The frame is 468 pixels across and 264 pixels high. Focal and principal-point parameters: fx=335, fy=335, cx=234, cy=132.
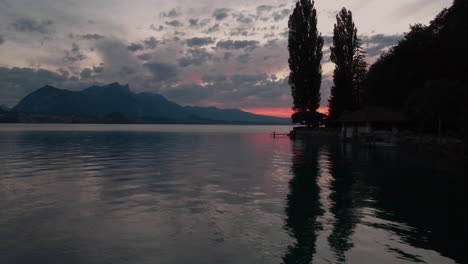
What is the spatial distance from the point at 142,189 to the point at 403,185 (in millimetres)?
12425

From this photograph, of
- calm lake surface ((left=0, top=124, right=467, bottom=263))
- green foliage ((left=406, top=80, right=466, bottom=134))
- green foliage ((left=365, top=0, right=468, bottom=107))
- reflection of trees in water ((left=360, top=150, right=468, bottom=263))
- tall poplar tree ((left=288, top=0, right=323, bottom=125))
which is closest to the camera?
calm lake surface ((left=0, top=124, right=467, bottom=263))

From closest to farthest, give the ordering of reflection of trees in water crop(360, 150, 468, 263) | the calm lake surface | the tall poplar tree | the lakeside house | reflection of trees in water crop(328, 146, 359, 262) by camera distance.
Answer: the calm lake surface → reflection of trees in water crop(328, 146, 359, 262) → reflection of trees in water crop(360, 150, 468, 263) → the lakeside house → the tall poplar tree

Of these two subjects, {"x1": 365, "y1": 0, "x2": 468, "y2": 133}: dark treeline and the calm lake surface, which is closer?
the calm lake surface

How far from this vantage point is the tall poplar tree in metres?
62.2

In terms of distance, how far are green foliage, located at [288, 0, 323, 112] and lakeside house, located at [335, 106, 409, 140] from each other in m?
11.2

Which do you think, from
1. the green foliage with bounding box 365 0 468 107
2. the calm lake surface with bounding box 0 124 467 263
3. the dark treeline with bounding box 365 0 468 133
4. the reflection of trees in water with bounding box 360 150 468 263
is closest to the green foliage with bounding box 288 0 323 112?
the dark treeline with bounding box 365 0 468 133

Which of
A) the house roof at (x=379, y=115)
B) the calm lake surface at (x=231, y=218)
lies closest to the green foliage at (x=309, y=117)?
the house roof at (x=379, y=115)

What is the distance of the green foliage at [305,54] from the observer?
204 ft

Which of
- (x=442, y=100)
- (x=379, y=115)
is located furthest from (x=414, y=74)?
(x=442, y=100)

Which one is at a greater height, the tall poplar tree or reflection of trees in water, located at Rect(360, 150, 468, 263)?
the tall poplar tree

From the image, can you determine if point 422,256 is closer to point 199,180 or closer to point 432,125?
point 199,180

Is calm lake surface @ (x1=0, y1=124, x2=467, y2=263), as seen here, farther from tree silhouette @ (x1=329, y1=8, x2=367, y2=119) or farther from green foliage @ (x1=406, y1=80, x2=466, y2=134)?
tree silhouette @ (x1=329, y1=8, x2=367, y2=119)

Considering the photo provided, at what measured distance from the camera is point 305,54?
2453 inches

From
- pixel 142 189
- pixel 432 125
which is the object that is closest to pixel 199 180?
pixel 142 189
